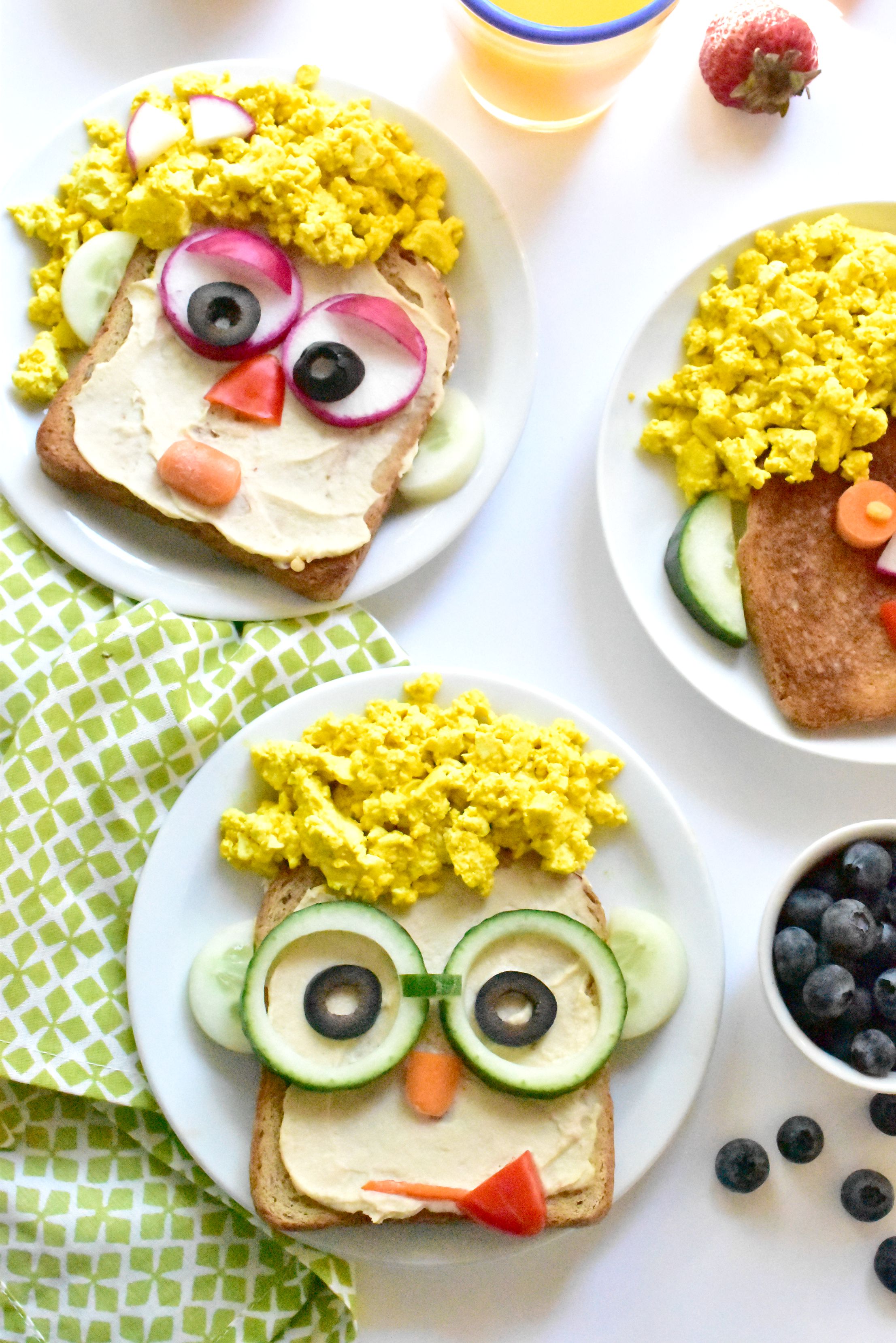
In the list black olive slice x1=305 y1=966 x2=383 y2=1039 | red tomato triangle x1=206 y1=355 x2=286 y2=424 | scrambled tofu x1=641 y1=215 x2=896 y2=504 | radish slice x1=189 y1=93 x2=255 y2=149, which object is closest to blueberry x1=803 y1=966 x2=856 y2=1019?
black olive slice x1=305 y1=966 x2=383 y2=1039

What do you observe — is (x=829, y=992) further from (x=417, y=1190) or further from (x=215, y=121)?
(x=215, y=121)

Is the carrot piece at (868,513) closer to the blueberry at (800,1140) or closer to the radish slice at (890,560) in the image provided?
the radish slice at (890,560)

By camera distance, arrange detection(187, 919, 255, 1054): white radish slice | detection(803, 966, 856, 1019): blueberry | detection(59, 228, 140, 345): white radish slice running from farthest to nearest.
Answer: detection(59, 228, 140, 345): white radish slice
detection(187, 919, 255, 1054): white radish slice
detection(803, 966, 856, 1019): blueberry

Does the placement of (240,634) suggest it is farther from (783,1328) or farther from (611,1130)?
(783,1328)

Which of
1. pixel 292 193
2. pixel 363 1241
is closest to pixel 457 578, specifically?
pixel 292 193

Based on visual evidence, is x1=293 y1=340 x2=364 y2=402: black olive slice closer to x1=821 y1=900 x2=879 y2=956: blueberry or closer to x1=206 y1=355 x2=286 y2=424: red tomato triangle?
x1=206 y1=355 x2=286 y2=424: red tomato triangle

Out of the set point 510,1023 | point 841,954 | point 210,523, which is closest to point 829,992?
point 841,954
